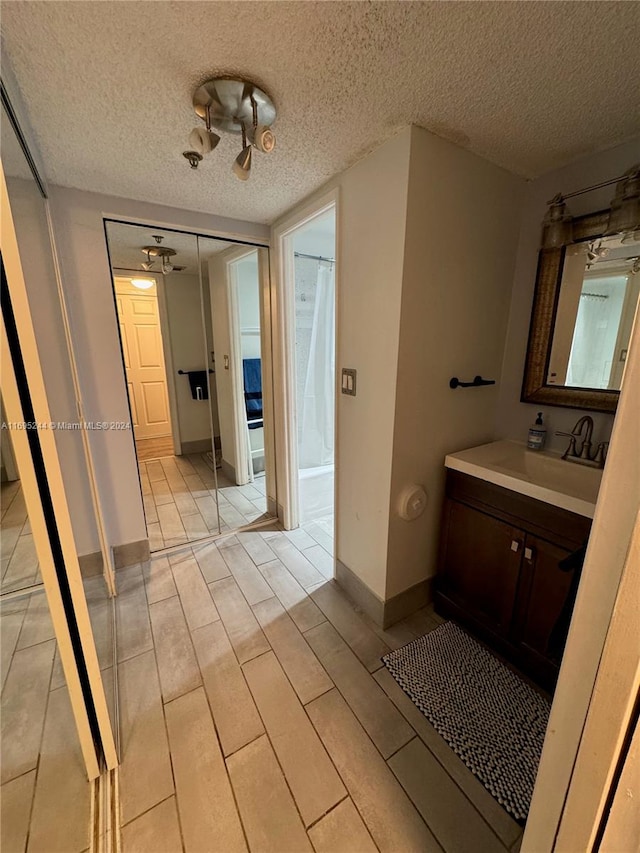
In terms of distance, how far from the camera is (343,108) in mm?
1141

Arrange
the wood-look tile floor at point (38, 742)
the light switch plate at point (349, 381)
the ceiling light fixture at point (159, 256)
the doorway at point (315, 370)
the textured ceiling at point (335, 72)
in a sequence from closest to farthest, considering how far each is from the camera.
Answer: the textured ceiling at point (335, 72) < the wood-look tile floor at point (38, 742) < the light switch plate at point (349, 381) < the ceiling light fixture at point (159, 256) < the doorway at point (315, 370)

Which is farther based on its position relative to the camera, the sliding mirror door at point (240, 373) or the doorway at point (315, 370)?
the doorway at point (315, 370)

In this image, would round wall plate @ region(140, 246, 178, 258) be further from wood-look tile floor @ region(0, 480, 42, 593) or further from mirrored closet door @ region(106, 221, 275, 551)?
wood-look tile floor @ region(0, 480, 42, 593)

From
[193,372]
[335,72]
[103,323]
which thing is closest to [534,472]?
[335,72]

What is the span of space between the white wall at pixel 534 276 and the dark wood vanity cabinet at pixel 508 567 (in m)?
0.49

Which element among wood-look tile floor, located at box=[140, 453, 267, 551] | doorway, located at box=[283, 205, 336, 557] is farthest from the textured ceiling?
wood-look tile floor, located at box=[140, 453, 267, 551]

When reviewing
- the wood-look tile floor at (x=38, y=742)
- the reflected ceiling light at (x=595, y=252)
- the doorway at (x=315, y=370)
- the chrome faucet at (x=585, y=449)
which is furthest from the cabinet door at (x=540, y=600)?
the wood-look tile floor at (x=38, y=742)

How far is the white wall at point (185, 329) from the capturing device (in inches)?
91.4

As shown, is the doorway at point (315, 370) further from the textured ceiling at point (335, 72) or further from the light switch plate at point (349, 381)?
the textured ceiling at point (335, 72)

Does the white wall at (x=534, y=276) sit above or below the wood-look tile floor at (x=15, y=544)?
above

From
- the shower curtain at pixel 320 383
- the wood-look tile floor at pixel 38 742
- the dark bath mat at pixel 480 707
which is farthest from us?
the shower curtain at pixel 320 383

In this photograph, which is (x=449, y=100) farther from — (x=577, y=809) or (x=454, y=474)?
(x=577, y=809)

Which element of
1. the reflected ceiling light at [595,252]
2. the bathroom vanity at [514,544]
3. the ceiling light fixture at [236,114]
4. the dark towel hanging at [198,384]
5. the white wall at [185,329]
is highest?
the ceiling light fixture at [236,114]

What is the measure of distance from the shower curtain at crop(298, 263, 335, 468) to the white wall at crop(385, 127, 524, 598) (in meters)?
1.70
